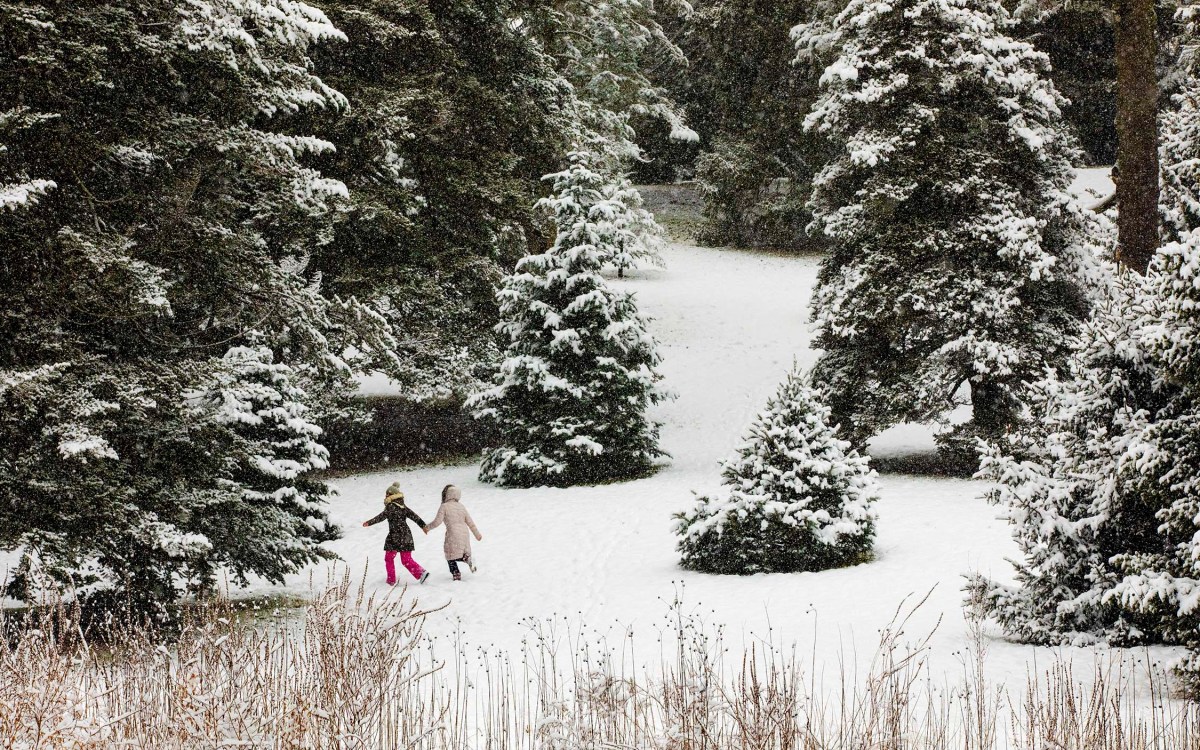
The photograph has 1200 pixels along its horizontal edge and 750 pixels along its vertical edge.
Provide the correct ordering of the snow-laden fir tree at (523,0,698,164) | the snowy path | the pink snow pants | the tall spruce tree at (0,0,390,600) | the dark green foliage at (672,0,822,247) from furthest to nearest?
the dark green foliage at (672,0,822,247)
the snow-laden fir tree at (523,0,698,164)
the pink snow pants
the snowy path
the tall spruce tree at (0,0,390,600)

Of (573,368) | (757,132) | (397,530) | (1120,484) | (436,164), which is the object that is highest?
(757,132)

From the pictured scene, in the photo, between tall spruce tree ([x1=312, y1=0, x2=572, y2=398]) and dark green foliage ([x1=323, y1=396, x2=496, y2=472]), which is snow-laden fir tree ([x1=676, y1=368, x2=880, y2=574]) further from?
dark green foliage ([x1=323, y1=396, x2=496, y2=472])

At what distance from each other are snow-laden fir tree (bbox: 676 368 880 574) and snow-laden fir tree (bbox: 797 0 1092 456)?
4996mm

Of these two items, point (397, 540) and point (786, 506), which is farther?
point (397, 540)

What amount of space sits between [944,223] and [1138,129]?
3.17 meters

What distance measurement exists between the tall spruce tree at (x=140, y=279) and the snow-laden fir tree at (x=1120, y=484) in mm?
6456

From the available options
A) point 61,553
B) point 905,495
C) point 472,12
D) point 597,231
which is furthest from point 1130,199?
point 61,553

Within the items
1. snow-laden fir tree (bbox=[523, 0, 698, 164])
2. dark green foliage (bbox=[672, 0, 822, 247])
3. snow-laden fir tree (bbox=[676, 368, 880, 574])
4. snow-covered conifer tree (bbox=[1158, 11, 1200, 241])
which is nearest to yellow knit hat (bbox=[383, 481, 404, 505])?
snow-laden fir tree (bbox=[676, 368, 880, 574])

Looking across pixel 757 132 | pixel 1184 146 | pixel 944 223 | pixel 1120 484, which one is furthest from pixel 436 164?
pixel 757 132

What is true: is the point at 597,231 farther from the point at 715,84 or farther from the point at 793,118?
the point at 715,84

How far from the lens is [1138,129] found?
50.7 feet

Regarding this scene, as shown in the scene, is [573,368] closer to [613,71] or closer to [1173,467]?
[1173,467]

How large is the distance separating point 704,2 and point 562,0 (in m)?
15.4

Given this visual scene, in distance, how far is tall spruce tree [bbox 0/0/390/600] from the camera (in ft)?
27.5
